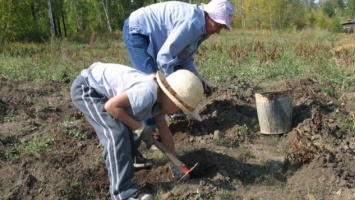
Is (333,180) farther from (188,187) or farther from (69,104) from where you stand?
(69,104)

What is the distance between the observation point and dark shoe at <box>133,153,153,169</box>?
3.59 metres

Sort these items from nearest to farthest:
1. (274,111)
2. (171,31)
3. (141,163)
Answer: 1. (141,163)
2. (171,31)
3. (274,111)

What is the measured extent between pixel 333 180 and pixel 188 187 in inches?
43.0

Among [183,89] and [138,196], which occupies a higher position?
[183,89]

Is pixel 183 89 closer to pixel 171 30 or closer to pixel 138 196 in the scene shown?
pixel 138 196

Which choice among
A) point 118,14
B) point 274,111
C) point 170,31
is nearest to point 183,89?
point 170,31

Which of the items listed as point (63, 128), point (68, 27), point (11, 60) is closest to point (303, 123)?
point (63, 128)

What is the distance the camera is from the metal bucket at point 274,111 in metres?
4.25

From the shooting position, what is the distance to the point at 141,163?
11.8 ft

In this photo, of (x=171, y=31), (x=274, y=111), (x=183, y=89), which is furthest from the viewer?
(x=274, y=111)

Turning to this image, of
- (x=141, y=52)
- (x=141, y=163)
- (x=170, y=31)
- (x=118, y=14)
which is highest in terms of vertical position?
(x=118, y=14)

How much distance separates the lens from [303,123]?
424 cm

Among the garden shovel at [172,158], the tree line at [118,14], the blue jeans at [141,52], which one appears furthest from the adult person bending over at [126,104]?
the tree line at [118,14]

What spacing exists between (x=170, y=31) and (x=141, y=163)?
118 centimetres
